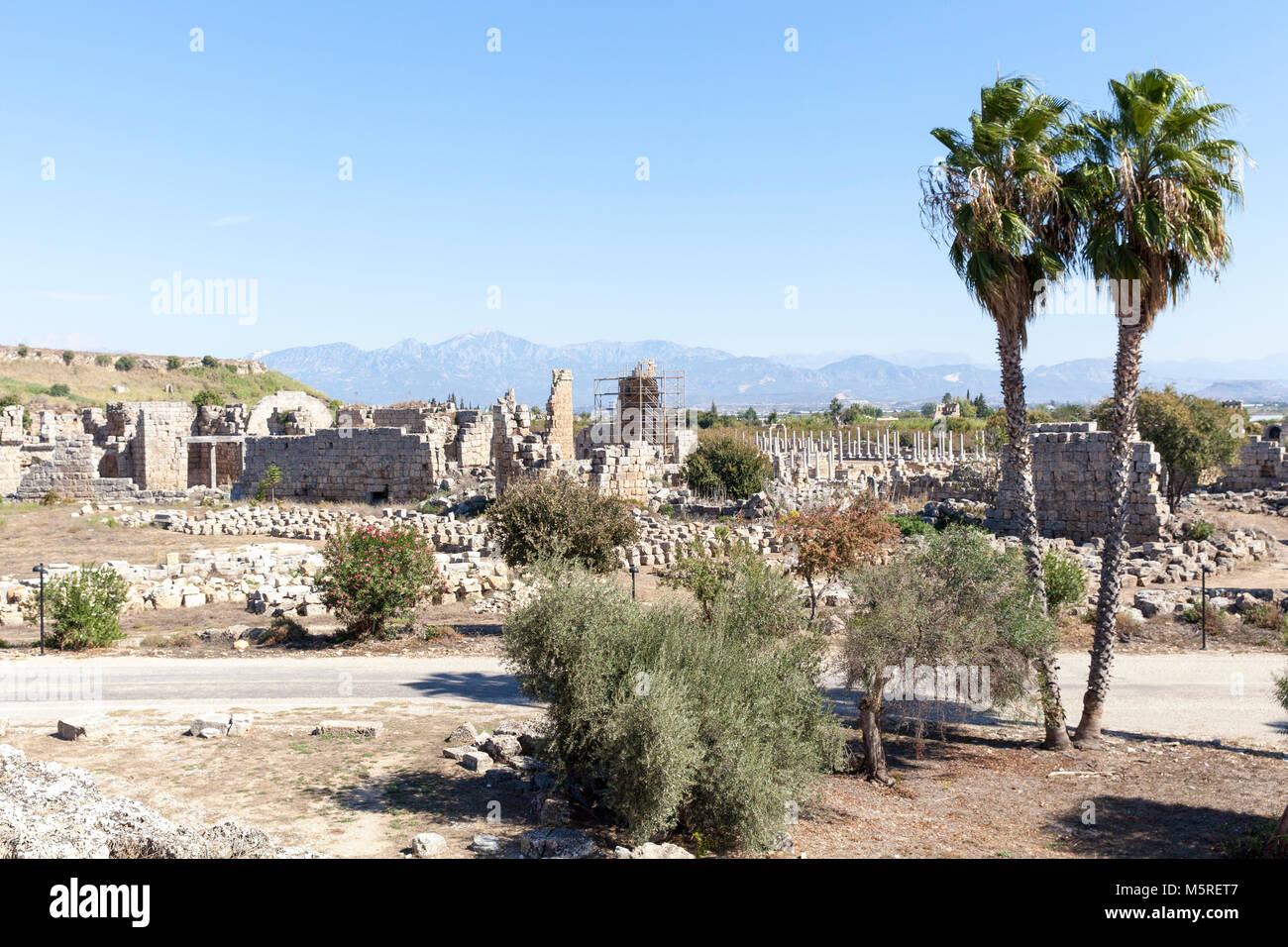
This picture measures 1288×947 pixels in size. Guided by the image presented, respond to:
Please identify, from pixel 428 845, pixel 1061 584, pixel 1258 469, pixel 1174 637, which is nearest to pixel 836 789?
pixel 428 845

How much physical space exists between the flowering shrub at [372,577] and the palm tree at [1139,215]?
10928 mm

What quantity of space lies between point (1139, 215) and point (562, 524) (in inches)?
426

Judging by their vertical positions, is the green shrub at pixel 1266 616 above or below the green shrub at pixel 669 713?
below

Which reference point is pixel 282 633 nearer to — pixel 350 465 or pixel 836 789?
pixel 836 789

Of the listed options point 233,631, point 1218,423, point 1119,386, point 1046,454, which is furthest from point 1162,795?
point 1218,423

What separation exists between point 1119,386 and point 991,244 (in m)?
2.29

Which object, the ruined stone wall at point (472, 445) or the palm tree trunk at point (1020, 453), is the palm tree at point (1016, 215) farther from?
the ruined stone wall at point (472, 445)

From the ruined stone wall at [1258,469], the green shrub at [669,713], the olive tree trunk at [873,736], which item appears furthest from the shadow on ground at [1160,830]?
the ruined stone wall at [1258,469]

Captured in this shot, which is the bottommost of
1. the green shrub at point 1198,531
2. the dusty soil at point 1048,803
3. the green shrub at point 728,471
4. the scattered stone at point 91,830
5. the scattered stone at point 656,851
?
the dusty soil at point 1048,803

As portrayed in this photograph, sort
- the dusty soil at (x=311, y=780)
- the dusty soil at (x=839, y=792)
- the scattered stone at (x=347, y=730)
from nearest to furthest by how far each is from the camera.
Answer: the dusty soil at (x=311, y=780) → the dusty soil at (x=839, y=792) → the scattered stone at (x=347, y=730)

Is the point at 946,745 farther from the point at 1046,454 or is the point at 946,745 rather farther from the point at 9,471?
the point at 9,471

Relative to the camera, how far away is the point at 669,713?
7414mm

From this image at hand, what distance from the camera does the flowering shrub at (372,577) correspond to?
16.1m
